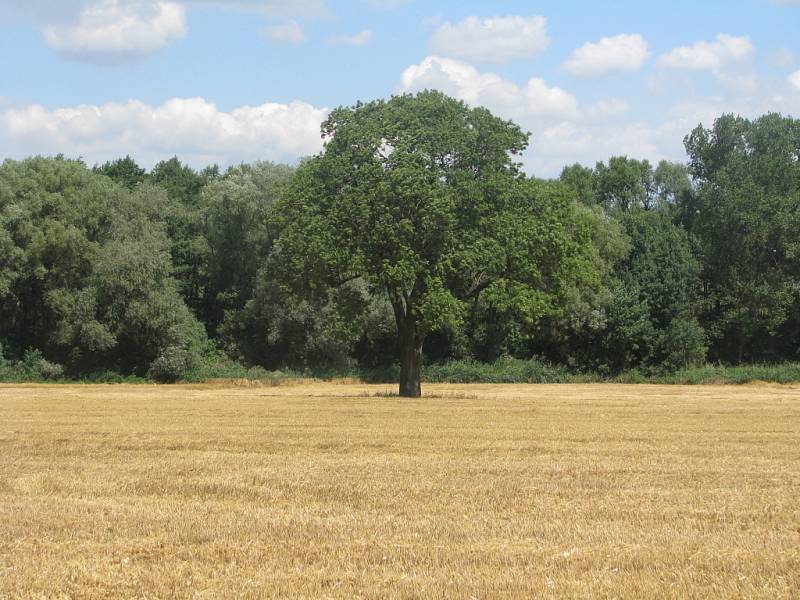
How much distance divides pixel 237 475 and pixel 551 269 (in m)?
25.3

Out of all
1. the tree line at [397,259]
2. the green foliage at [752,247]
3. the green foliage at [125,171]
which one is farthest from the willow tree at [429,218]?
the green foliage at [125,171]

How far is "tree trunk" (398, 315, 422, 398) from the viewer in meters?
42.2

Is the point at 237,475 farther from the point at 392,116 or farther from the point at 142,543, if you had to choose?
the point at 392,116

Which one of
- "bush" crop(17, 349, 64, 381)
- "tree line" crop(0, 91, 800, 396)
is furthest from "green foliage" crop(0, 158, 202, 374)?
"bush" crop(17, 349, 64, 381)

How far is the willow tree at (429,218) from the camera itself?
3850cm

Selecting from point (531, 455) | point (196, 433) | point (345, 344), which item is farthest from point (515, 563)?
point (345, 344)

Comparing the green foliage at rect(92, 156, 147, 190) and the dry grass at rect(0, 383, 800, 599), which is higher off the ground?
the green foliage at rect(92, 156, 147, 190)

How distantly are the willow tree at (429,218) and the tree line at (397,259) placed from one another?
96 millimetres

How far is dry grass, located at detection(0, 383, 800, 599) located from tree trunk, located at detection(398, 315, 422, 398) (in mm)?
15046

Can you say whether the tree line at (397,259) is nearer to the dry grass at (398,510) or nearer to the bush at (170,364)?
the bush at (170,364)

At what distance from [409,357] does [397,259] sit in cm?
577

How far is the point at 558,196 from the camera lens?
40.9m

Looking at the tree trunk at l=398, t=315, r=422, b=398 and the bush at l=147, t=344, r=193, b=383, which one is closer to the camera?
the tree trunk at l=398, t=315, r=422, b=398

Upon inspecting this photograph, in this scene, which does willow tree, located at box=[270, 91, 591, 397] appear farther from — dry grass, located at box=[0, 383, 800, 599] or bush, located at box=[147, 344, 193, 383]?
bush, located at box=[147, 344, 193, 383]
